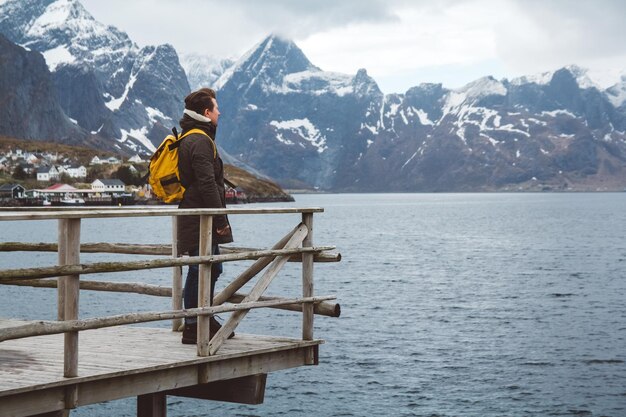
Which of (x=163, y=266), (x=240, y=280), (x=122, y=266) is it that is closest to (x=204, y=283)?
(x=163, y=266)

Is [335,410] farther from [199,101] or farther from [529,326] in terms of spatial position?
[529,326]

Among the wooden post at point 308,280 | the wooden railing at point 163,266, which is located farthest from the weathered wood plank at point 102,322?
the wooden post at point 308,280

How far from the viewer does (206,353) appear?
1148 centimetres

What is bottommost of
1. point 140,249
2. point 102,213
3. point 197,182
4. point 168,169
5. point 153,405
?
point 153,405

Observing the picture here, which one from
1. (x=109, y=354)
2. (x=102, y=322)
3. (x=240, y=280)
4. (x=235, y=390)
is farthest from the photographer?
(x=235, y=390)

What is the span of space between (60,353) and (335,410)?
17.3 metres

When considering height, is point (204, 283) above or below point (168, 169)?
below

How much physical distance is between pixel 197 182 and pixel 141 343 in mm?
2659

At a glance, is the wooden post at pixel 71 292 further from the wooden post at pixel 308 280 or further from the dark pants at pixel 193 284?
the wooden post at pixel 308 280

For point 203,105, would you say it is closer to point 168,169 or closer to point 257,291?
point 168,169

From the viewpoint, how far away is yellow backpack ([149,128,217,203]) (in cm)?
1202

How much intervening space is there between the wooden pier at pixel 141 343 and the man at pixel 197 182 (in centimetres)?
30

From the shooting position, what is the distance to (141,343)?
1265cm

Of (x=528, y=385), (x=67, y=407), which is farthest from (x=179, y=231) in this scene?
(x=528, y=385)
